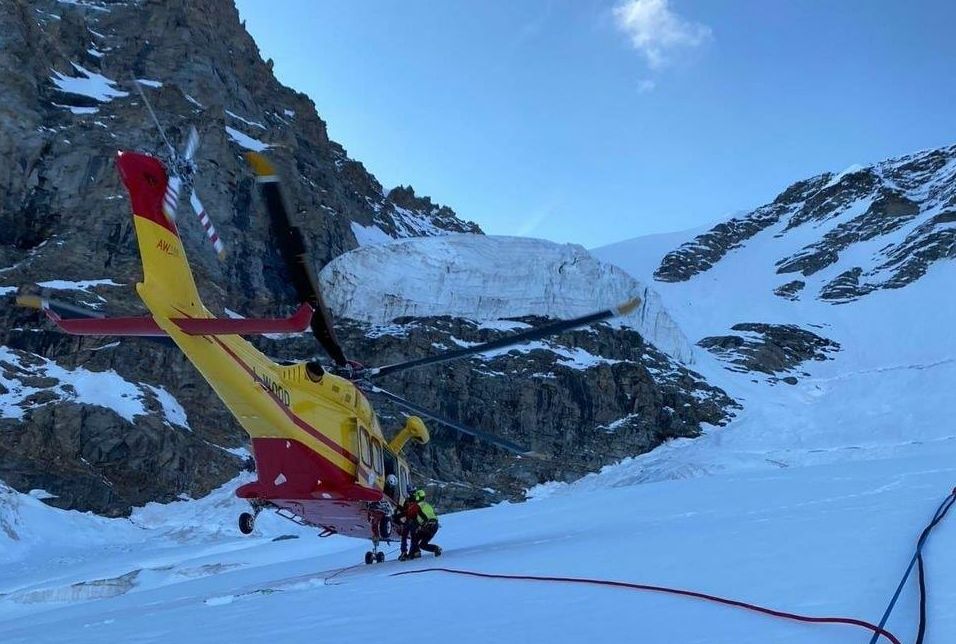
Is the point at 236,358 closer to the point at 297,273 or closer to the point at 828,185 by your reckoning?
the point at 297,273

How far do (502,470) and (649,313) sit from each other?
2092cm

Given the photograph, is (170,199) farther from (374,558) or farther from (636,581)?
(636,581)

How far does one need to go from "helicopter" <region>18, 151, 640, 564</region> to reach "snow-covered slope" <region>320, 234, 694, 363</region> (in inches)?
1556

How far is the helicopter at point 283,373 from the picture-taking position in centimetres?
851

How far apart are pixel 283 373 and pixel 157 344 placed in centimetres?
2339

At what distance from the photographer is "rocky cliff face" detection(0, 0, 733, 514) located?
36.3 metres

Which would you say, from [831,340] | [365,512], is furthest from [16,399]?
[831,340]

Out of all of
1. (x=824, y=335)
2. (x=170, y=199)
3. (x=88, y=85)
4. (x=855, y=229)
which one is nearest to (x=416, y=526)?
(x=170, y=199)

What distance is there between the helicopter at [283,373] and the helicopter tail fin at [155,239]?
12mm

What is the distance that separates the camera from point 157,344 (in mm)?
31250

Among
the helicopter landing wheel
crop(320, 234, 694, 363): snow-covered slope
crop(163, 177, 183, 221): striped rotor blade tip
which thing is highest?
crop(320, 234, 694, 363): snow-covered slope

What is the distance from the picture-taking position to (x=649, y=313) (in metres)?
59.2

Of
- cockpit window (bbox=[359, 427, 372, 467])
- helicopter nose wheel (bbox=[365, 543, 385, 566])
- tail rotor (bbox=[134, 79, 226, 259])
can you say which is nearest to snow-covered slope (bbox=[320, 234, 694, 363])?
cockpit window (bbox=[359, 427, 372, 467])

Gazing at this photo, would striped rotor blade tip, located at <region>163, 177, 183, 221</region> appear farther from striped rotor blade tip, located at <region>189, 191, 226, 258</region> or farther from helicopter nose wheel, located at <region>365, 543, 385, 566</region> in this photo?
helicopter nose wheel, located at <region>365, 543, 385, 566</region>
